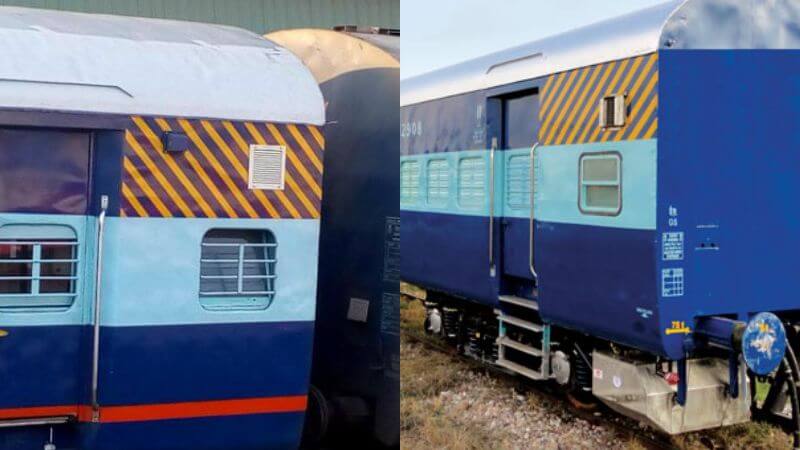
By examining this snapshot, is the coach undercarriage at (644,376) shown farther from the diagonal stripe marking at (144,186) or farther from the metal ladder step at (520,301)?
the diagonal stripe marking at (144,186)

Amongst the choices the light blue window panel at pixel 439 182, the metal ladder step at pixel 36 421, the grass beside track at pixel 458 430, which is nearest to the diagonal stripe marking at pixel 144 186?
the metal ladder step at pixel 36 421

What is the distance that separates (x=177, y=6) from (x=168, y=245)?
10.4 feet

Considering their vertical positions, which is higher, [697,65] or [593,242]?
[697,65]

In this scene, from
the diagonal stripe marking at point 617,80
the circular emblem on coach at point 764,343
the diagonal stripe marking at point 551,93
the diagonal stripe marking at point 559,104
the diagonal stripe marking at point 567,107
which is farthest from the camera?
the diagonal stripe marking at point 551,93

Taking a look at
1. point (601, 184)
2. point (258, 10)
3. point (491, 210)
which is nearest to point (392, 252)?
point (601, 184)

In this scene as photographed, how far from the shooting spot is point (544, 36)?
7254mm

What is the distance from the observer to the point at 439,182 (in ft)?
29.0

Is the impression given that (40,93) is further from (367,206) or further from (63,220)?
(367,206)

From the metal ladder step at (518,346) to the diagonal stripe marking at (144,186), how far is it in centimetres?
404

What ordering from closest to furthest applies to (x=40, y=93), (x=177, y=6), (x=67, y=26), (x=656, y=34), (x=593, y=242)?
(x=40, y=93)
(x=67, y=26)
(x=656, y=34)
(x=593, y=242)
(x=177, y=6)

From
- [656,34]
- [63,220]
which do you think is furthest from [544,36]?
[63,220]

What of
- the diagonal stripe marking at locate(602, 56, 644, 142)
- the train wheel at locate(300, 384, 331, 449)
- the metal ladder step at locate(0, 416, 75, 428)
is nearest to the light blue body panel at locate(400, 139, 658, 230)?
the diagonal stripe marking at locate(602, 56, 644, 142)

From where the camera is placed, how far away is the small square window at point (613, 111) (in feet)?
19.9

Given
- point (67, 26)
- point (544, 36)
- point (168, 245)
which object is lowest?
point (168, 245)
